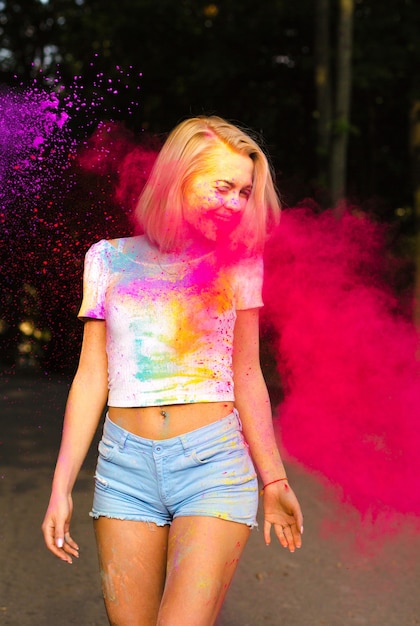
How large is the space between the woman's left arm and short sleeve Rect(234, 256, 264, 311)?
0.02 meters

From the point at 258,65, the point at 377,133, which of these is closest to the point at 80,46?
the point at 258,65

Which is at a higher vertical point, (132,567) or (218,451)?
(218,451)

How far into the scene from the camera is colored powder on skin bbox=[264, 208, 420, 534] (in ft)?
17.5

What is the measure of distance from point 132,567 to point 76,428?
423mm

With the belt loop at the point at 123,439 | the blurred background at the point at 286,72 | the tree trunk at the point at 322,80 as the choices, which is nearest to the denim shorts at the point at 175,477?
the belt loop at the point at 123,439

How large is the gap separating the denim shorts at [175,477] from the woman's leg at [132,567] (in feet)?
0.11

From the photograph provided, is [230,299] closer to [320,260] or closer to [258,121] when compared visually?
[320,260]

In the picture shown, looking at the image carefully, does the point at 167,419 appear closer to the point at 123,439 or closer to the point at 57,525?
the point at 123,439

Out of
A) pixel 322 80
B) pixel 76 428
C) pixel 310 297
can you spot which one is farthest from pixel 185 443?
pixel 322 80

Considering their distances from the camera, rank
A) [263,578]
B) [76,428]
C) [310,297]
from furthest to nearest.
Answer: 1. [263,578]
2. [310,297]
3. [76,428]

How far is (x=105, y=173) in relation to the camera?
170 inches

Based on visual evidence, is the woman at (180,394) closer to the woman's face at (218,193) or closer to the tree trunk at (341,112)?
the woman's face at (218,193)

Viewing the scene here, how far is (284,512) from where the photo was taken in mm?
3109

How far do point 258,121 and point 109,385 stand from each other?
21935mm
